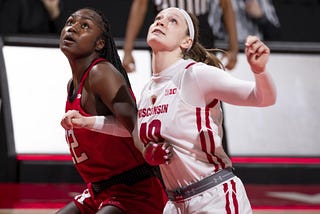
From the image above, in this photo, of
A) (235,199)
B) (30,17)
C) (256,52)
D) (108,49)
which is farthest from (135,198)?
(30,17)

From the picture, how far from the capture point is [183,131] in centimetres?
346

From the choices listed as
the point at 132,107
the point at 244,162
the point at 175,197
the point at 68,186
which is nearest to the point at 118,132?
the point at 132,107

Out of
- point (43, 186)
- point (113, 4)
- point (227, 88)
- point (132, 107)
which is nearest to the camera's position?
point (227, 88)

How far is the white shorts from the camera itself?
3422mm

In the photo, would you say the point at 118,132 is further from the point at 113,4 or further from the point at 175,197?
the point at 113,4

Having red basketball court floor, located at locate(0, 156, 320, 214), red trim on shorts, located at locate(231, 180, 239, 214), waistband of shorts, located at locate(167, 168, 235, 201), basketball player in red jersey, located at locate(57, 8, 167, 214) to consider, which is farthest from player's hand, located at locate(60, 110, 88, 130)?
red basketball court floor, located at locate(0, 156, 320, 214)

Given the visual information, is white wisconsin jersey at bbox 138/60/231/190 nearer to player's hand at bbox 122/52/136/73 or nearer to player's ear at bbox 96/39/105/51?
player's ear at bbox 96/39/105/51

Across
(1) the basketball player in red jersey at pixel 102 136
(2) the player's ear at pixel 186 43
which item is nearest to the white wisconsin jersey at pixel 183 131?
(2) the player's ear at pixel 186 43

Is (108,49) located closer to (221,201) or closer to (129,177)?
(129,177)

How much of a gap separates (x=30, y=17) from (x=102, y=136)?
4.39 meters

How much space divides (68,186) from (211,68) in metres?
3.45

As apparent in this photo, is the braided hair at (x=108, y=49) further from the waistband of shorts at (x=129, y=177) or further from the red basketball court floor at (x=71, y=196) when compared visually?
the red basketball court floor at (x=71, y=196)

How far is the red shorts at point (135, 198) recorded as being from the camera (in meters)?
3.86

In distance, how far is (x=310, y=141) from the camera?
24.3ft
